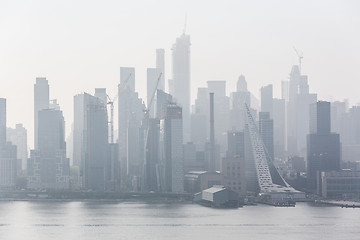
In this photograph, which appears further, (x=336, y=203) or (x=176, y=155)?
(x=176, y=155)

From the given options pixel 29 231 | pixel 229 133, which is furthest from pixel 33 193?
pixel 29 231

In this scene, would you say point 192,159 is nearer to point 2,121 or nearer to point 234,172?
point 2,121

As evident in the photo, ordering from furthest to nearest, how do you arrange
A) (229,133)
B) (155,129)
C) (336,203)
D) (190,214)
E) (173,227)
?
(229,133) < (155,129) < (336,203) < (190,214) < (173,227)

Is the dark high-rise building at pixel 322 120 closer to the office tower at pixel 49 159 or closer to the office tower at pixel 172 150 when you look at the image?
the office tower at pixel 172 150

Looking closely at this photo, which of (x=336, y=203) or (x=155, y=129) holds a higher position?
(x=155, y=129)

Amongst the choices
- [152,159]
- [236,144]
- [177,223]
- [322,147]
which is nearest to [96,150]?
[152,159]

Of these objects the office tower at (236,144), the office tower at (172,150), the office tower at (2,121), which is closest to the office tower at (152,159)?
the office tower at (172,150)

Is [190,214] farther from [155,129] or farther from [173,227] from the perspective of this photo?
[155,129]

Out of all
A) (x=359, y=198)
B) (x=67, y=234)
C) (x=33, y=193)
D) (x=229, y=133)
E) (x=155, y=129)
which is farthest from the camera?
(x=229, y=133)
